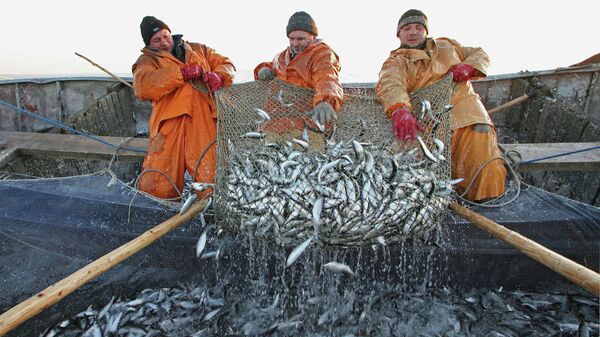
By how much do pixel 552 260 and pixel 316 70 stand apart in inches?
108

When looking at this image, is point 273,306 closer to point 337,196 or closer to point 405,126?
point 337,196

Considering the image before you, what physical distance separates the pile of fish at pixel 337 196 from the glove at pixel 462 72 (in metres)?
1.42

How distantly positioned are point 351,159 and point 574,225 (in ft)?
7.46

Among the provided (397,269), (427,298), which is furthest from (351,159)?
(427,298)

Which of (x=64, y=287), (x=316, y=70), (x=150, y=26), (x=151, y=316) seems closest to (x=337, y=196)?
(x=64, y=287)

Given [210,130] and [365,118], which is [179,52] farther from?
[365,118]

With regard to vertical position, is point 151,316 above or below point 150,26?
below

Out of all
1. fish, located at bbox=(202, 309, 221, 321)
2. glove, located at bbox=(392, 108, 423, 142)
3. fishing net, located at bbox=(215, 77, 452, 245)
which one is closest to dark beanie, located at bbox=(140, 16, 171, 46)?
fishing net, located at bbox=(215, 77, 452, 245)

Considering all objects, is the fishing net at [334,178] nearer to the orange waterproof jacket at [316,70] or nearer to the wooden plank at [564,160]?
the orange waterproof jacket at [316,70]

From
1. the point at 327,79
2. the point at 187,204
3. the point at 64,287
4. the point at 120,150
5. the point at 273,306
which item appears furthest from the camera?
the point at 120,150

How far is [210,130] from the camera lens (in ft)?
15.0

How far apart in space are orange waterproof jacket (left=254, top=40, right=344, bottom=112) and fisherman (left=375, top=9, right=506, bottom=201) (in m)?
0.49

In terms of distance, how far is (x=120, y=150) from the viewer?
16.0 ft

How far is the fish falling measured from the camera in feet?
8.60
